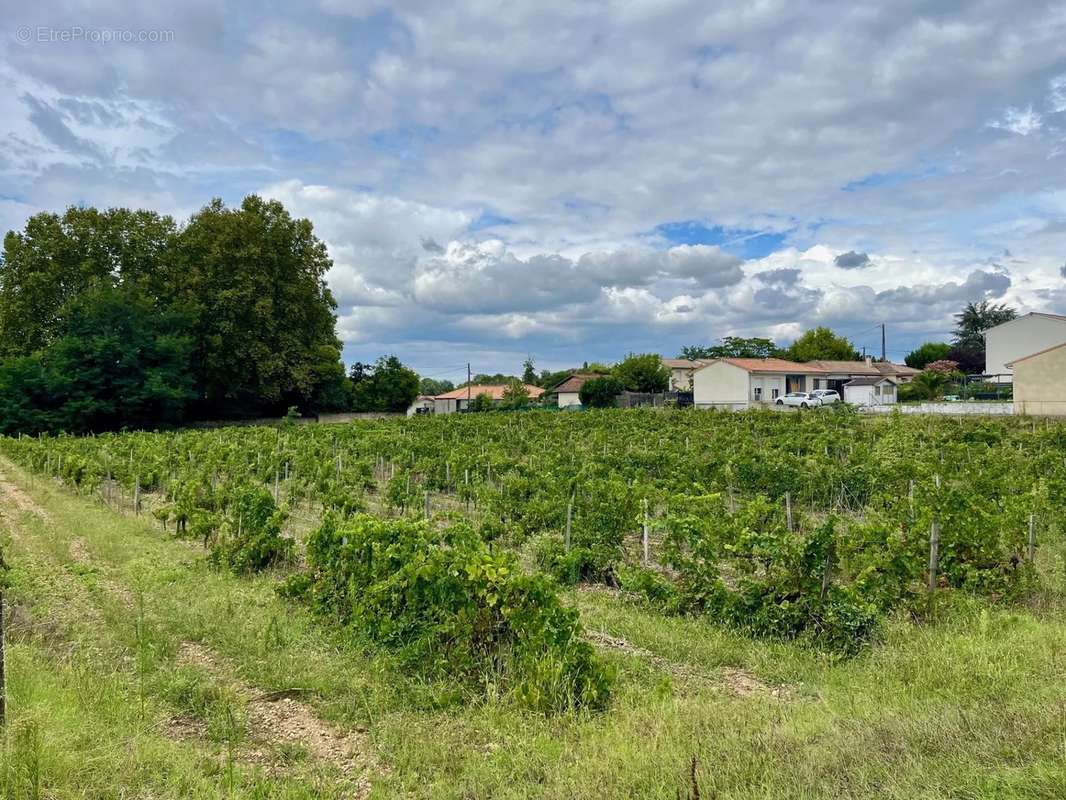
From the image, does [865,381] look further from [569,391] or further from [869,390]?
[569,391]

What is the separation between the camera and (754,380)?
173 ft

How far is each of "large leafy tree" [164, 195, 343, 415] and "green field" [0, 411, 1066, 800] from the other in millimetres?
30332

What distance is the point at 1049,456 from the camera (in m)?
15.9

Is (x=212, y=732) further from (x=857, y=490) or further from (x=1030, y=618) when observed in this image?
(x=857, y=490)

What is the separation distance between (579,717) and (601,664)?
22.3 inches

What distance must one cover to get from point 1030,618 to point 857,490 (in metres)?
7.88

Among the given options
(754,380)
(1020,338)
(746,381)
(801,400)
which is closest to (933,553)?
(801,400)

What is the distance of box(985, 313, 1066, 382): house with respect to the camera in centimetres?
4828

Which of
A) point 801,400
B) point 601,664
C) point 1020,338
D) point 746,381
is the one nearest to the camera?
point 601,664

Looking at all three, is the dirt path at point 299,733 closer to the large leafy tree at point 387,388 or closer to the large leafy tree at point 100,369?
the large leafy tree at point 100,369

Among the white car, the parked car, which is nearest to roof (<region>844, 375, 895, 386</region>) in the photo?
the parked car

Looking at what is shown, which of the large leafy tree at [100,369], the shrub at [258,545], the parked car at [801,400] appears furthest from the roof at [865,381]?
the shrub at [258,545]

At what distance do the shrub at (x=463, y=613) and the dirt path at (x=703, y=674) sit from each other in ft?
2.94

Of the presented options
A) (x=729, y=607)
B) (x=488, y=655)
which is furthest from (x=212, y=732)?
(x=729, y=607)
